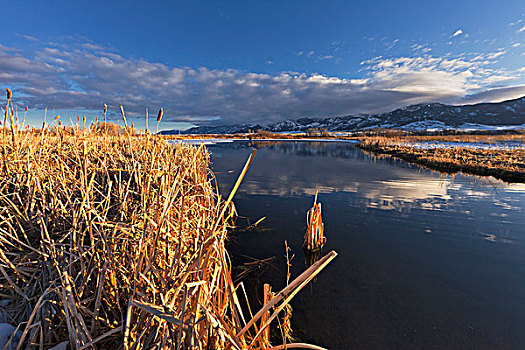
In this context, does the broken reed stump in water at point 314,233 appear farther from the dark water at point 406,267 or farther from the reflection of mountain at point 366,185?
the reflection of mountain at point 366,185

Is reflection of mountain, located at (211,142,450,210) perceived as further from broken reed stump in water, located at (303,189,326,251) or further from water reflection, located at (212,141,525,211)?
broken reed stump in water, located at (303,189,326,251)

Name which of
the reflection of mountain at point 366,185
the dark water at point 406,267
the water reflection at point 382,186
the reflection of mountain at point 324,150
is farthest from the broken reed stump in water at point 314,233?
the reflection of mountain at point 324,150

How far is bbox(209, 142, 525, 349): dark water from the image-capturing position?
164 inches

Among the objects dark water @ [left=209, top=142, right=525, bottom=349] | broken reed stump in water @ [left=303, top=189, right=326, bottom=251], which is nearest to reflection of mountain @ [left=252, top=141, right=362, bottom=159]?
dark water @ [left=209, top=142, right=525, bottom=349]

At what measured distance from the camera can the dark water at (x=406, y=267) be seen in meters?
4.17

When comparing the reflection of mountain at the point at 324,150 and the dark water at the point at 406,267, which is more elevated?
the reflection of mountain at the point at 324,150

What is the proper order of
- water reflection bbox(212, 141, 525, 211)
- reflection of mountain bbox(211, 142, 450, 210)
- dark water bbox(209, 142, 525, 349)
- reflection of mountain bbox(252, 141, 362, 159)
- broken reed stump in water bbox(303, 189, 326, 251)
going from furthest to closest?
reflection of mountain bbox(252, 141, 362, 159) → reflection of mountain bbox(211, 142, 450, 210) → water reflection bbox(212, 141, 525, 211) → broken reed stump in water bbox(303, 189, 326, 251) → dark water bbox(209, 142, 525, 349)

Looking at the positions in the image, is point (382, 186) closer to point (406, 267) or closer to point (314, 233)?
point (406, 267)

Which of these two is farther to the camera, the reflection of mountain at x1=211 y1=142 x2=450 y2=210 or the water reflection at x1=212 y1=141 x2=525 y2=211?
the reflection of mountain at x1=211 y1=142 x2=450 y2=210

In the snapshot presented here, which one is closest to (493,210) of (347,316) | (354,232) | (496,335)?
(354,232)

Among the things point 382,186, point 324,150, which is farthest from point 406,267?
point 324,150

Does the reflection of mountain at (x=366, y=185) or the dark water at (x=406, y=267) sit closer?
the dark water at (x=406, y=267)

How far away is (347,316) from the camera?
4.50 metres

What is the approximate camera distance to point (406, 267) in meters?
6.16
